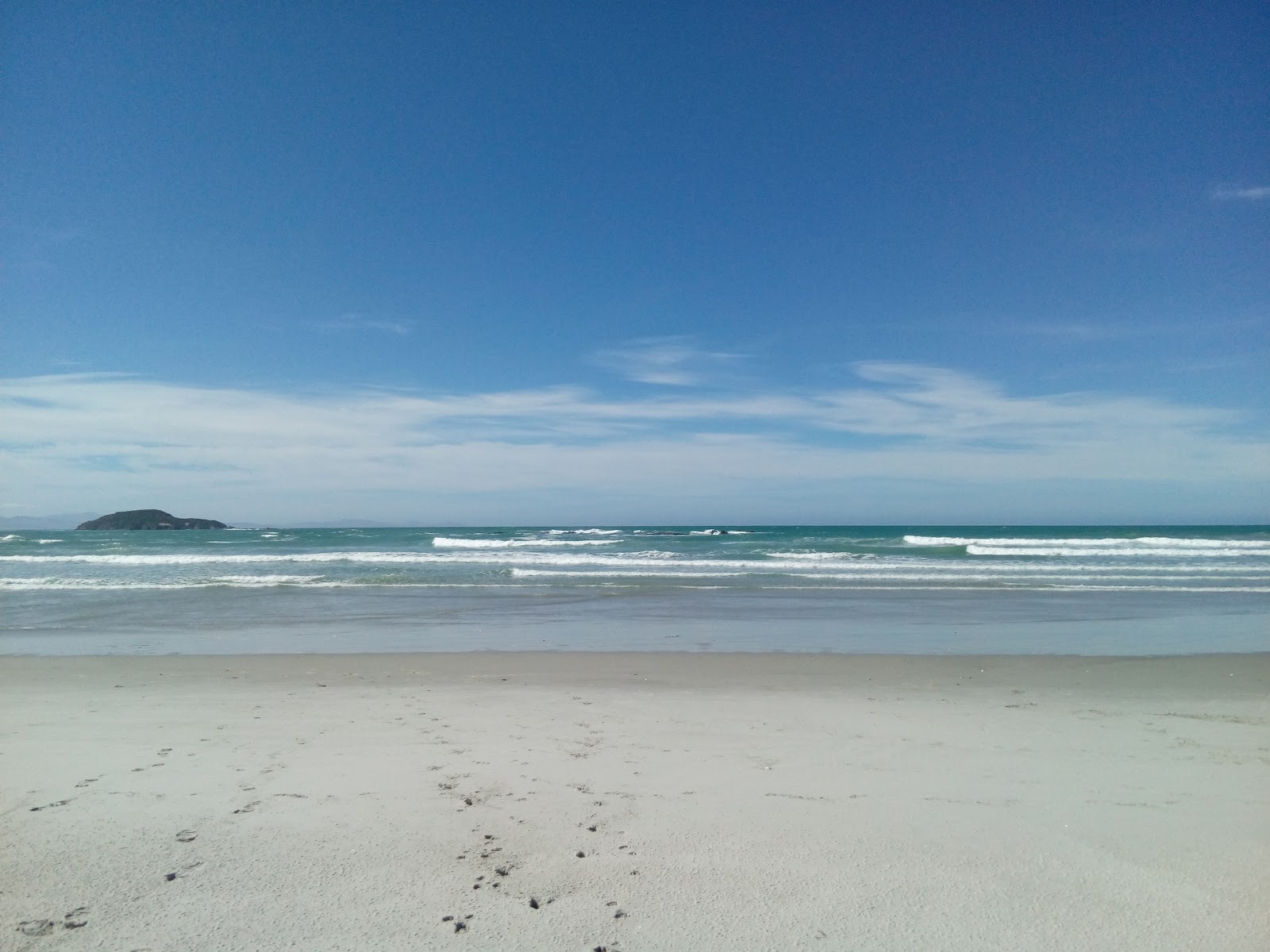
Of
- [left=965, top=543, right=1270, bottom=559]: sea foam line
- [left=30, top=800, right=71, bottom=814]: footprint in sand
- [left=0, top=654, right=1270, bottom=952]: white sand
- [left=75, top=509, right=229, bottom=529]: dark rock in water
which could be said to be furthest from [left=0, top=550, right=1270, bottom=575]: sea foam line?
[left=75, top=509, right=229, bottom=529]: dark rock in water

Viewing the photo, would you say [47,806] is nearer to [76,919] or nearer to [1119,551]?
[76,919]

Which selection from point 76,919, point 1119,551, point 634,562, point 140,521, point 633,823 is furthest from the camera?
point 140,521

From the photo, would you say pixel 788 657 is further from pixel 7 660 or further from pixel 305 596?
pixel 305 596

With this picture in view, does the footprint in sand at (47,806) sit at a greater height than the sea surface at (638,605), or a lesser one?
greater

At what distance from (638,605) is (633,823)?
12.6 meters

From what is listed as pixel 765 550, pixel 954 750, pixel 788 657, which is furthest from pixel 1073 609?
pixel 765 550

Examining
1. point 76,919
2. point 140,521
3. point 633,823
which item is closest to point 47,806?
point 76,919

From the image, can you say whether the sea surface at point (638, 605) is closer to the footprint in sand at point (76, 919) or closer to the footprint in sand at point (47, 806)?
the footprint in sand at point (47, 806)

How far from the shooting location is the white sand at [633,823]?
10.4 ft

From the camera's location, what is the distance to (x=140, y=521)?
9725 cm

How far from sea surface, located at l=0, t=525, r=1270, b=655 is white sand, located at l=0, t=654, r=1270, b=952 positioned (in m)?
4.14

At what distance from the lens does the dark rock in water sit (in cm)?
9669

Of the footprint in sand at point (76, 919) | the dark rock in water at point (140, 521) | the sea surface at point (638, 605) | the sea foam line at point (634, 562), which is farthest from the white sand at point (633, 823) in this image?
the dark rock in water at point (140, 521)

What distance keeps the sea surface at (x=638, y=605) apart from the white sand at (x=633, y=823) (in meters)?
4.14
